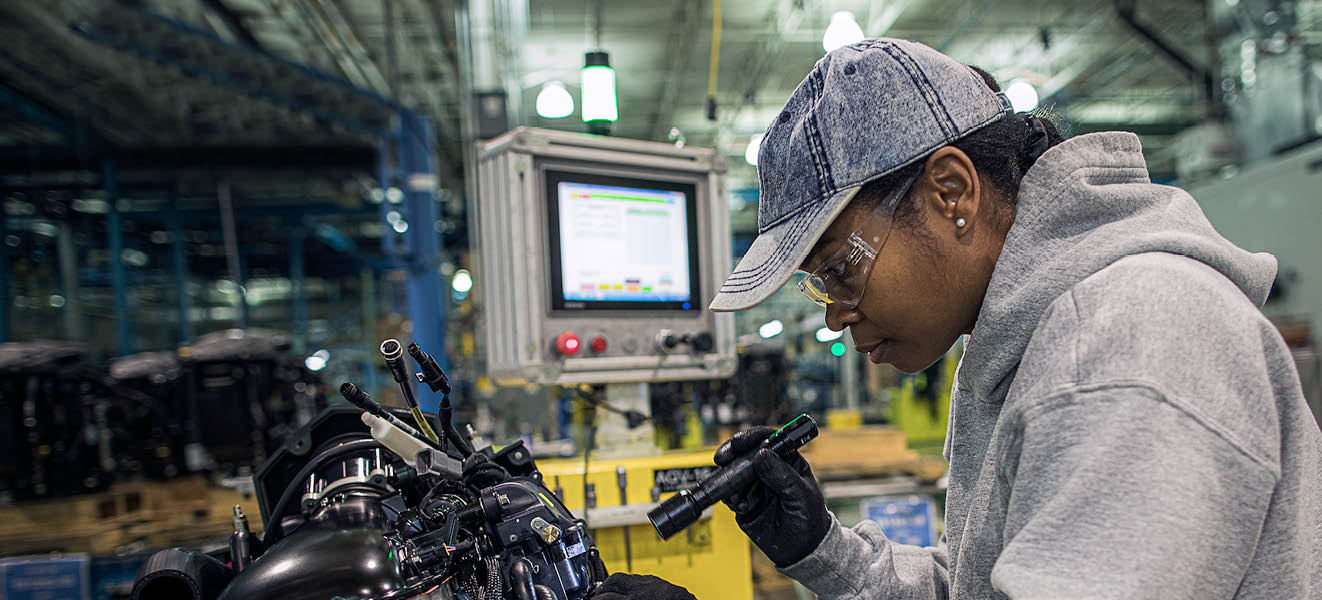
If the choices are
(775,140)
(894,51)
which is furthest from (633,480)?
(894,51)

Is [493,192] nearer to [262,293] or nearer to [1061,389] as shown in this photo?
[1061,389]

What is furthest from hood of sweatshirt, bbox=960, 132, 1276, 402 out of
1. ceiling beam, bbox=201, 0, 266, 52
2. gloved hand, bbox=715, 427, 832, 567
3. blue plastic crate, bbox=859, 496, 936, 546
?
ceiling beam, bbox=201, 0, 266, 52

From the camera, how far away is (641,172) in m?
1.89

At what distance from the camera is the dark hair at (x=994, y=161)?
0.74m

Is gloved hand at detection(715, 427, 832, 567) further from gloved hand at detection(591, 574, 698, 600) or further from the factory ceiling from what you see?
the factory ceiling

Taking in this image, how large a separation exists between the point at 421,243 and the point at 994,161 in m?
4.92

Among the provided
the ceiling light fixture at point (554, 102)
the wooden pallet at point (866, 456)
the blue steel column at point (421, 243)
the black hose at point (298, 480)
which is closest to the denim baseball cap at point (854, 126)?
the black hose at point (298, 480)

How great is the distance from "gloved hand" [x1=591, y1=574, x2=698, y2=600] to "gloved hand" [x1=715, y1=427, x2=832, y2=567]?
7.3 inches

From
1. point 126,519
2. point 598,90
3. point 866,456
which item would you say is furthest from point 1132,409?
point 126,519

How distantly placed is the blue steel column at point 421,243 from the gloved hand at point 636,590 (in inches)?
169

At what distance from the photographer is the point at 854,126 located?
735 mm

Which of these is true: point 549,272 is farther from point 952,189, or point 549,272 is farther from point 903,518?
point 903,518

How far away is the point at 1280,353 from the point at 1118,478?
0.73 feet

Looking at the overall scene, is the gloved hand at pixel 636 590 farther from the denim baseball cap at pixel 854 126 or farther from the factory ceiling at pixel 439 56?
the factory ceiling at pixel 439 56
